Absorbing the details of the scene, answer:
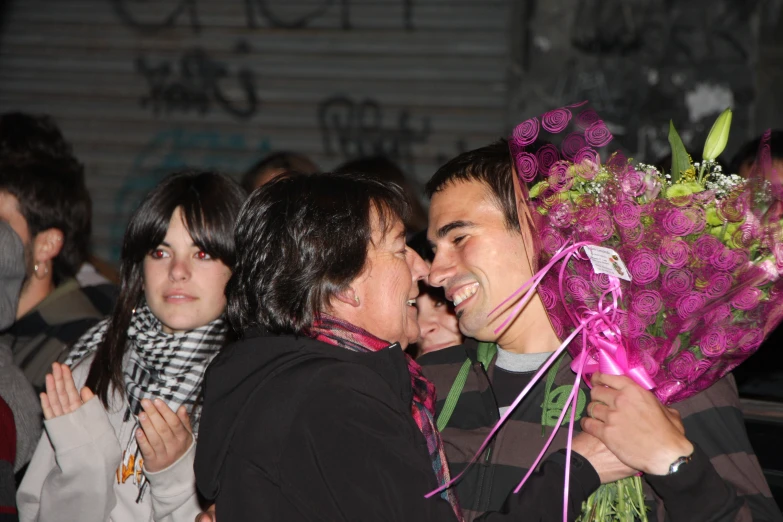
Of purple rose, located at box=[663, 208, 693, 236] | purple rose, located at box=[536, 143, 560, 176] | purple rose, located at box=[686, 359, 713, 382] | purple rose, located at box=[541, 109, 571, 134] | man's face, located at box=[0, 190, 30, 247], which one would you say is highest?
purple rose, located at box=[541, 109, 571, 134]

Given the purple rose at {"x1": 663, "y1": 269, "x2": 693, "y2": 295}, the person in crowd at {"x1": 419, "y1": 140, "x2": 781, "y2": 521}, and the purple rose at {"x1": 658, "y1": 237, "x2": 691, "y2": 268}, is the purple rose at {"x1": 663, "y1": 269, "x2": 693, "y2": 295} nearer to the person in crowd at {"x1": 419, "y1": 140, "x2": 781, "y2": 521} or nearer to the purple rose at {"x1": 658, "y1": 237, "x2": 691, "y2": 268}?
the purple rose at {"x1": 658, "y1": 237, "x2": 691, "y2": 268}

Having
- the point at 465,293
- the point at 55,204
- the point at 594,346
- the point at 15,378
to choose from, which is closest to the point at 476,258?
the point at 465,293

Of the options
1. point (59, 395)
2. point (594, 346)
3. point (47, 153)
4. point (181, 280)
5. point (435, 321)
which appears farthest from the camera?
point (47, 153)

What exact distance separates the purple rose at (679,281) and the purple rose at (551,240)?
28cm

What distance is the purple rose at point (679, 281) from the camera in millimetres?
2074

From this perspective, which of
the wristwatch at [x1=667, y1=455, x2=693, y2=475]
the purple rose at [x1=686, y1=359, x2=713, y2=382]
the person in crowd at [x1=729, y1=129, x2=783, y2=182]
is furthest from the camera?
the person in crowd at [x1=729, y1=129, x2=783, y2=182]

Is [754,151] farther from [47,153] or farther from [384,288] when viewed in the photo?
[47,153]

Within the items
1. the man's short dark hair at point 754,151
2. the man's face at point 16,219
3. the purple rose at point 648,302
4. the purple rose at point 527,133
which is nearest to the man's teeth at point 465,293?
the purple rose at point 527,133

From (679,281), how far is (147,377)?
201 centimetres

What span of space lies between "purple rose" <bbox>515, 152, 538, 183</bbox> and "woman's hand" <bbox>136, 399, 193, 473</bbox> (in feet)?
4.59

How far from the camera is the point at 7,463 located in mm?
2816

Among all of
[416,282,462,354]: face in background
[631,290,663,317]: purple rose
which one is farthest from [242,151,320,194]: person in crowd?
[631,290,663,317]: purple rose

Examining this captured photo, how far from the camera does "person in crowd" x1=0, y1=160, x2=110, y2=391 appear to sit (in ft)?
12.8

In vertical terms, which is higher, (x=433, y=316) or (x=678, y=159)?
(x=678, y=159)
